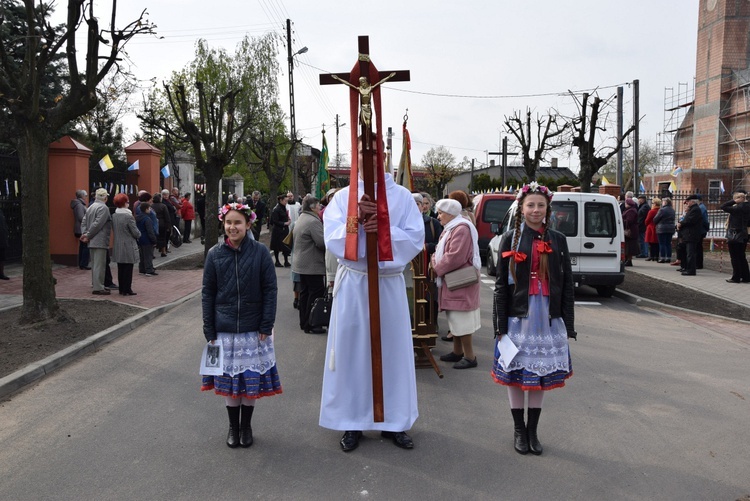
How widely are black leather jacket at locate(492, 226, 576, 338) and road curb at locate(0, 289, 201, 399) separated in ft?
14.7

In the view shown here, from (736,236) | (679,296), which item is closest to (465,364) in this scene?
(679,296)

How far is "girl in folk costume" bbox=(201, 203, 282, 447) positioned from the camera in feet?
15.6

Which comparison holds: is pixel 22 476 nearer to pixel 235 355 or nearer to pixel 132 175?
pixel 235 355

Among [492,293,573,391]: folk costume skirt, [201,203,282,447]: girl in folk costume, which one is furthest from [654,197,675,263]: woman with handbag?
[201,203,282,447]: girl in folk costume

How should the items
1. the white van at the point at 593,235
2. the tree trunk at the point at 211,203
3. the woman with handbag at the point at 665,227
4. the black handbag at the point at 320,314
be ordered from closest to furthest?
Answer: the black handbag at the point at 320,314, the white van at the point at 593,235, the tree trunk at the point at 211,203, the woman with handbag at the point at 665,227

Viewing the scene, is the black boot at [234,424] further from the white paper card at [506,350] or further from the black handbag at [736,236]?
the black handbag at [736,236]

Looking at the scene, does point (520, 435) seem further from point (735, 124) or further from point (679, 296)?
point (735, 124)

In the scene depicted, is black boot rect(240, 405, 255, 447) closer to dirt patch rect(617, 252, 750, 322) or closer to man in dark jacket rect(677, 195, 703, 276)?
dirt patch rect(617, 252, 750, 322)

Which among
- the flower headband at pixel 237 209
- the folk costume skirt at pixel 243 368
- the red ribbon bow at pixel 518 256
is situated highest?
the flower headband at pixel 237 209

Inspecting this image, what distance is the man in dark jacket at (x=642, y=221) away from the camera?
788 inches

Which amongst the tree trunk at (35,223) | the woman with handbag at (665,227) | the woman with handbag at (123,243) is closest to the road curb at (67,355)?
the tree trunk at (35,223)

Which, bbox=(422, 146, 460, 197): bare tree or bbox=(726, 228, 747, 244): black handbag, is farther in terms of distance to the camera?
bbox=(422, 146, 460, 197): bare tree

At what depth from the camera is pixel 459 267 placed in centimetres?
721

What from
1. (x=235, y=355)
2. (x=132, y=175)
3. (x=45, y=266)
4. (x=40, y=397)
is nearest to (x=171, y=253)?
(x=132, y=175)
